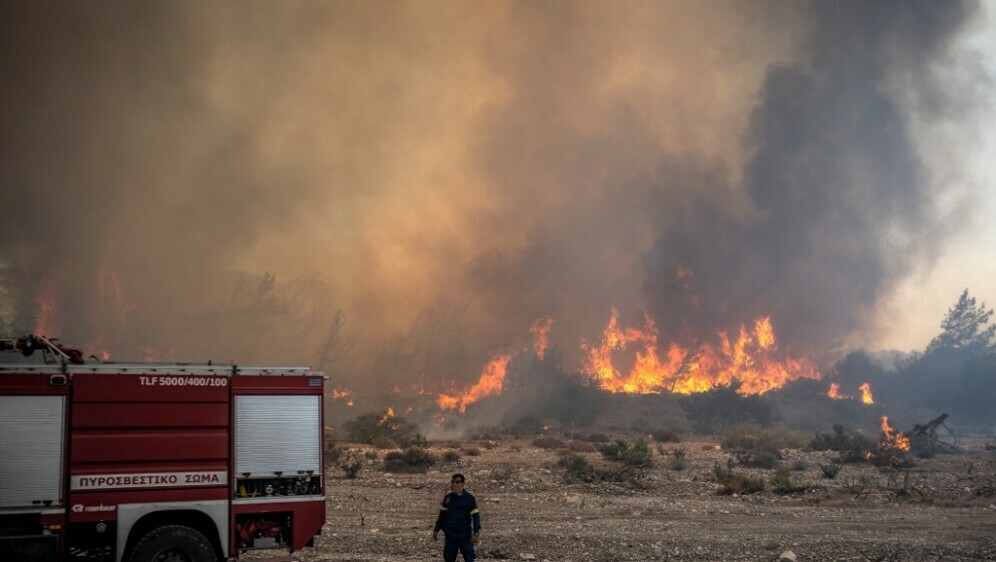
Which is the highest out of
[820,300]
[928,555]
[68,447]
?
[820,300]

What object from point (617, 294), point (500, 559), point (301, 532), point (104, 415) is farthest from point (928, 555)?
point (617, 294)

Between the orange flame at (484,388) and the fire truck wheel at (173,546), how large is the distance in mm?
51586

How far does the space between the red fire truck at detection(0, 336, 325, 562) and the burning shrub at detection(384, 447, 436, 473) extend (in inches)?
692

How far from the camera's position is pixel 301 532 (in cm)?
1079

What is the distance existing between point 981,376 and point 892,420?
2000 cm

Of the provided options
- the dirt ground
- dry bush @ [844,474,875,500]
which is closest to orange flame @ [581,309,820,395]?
the dirt ground

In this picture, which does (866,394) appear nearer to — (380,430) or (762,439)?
(762,439)

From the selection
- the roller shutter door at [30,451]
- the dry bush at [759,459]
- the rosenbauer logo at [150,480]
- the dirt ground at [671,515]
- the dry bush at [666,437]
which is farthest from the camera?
the dry bush at [666,437]

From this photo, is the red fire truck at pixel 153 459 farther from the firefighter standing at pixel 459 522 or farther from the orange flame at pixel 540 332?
the orange flame at pixel 540 332

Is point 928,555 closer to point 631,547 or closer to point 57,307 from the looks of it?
point 631,547

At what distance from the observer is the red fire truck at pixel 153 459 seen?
31.6 feet

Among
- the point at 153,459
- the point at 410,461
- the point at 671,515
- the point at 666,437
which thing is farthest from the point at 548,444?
the point at 153,459

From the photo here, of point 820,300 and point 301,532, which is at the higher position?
point 820,300

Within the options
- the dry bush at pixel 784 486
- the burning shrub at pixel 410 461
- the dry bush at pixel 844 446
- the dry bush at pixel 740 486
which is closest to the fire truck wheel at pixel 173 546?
the dry bush at pixel 740 486
